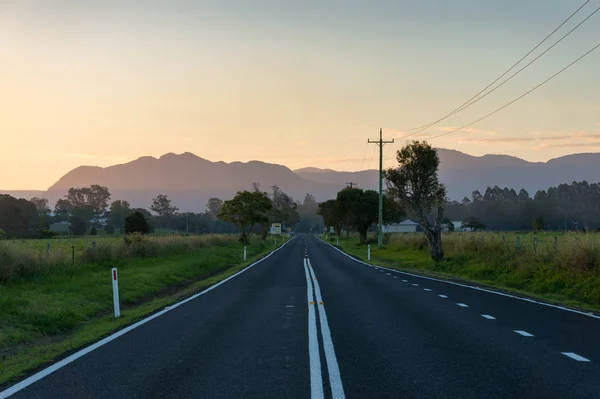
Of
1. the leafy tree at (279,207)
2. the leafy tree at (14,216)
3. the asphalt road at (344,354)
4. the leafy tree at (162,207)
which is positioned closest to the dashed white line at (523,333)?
the asphalt road at (344,354)

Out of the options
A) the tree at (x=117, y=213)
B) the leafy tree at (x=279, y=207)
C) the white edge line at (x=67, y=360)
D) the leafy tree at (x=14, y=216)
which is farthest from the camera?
the tree at (x=117, y=213)

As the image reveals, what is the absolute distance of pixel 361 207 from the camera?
248 ft

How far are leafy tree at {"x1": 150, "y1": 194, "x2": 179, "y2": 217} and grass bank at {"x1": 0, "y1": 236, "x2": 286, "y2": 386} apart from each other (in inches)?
6714

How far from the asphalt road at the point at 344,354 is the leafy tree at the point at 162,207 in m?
184

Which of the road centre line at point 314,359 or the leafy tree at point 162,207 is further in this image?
the leafy tree at point 162,207

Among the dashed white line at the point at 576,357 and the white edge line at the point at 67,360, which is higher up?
the dashed white line at the point at 576,357

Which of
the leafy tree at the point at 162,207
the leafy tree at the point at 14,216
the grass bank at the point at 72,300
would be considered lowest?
the grass bank at the point at 72,300

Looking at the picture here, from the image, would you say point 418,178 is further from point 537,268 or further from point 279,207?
point 279,207

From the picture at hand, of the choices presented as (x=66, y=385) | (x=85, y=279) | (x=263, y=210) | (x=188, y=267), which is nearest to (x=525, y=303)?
(x=66, y=385)

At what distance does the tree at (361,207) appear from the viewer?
7550 centimetres

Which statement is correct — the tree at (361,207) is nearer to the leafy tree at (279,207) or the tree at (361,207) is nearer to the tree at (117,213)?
the leafy tree at (279,207)

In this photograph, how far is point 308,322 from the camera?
449 inches

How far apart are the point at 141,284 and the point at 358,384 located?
1437cm

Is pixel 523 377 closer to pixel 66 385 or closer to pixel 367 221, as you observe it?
pixel 66 385
